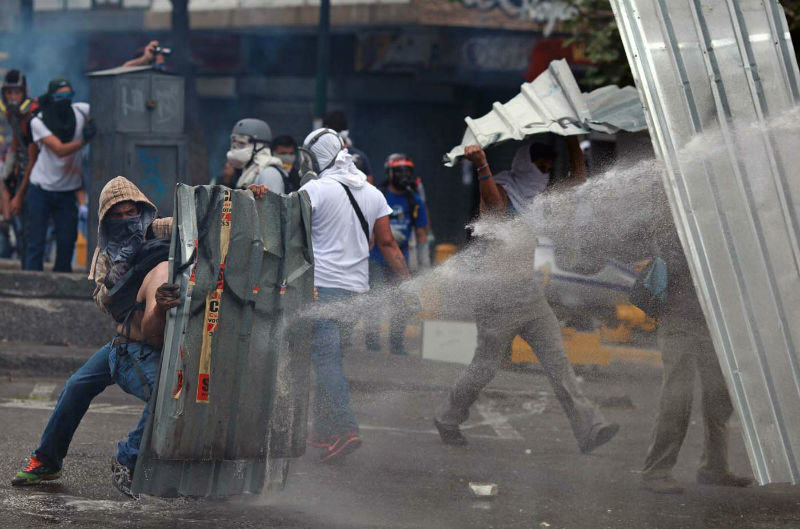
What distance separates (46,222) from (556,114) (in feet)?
15.3

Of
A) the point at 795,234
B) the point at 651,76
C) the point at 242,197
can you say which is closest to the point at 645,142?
the point at 651,76

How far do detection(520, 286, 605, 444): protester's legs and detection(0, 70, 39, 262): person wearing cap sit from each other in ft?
15.6

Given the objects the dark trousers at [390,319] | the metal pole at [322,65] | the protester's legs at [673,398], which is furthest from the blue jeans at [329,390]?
the metal pole at [322,65]

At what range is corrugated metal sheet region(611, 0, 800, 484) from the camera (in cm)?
469

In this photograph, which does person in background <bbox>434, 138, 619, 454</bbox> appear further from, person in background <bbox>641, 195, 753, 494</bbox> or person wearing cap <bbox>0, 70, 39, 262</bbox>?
person wearing cap <bbox>0, 70, 39, 262</bbox>

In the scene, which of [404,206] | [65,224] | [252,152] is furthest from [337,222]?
[65,224]

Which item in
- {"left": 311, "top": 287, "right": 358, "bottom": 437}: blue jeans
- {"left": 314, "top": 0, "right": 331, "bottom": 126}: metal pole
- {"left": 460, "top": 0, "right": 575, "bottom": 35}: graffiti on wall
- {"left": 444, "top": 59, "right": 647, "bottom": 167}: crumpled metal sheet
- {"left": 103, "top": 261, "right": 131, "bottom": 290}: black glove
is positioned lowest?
{"left": 311, "top": 287, "right": 358, "bottom": 437}: blue jeans

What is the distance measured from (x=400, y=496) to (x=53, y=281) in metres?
4.24

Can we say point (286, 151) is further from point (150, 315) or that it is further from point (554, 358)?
point (150, 315)

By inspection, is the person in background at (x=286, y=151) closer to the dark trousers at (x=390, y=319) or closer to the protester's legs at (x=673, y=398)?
the dark trousers at (x=390, y=319)

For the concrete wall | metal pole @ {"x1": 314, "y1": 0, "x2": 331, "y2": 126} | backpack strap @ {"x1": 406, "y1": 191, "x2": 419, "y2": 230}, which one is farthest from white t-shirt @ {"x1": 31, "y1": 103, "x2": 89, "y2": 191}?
metal pole @ {"x1": 314, "y1": 0, "x2": 331, "y2": 126}

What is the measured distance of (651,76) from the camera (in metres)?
5.16

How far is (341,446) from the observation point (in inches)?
229

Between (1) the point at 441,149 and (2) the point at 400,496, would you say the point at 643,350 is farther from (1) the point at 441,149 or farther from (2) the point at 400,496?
(1) the point at 441,149
